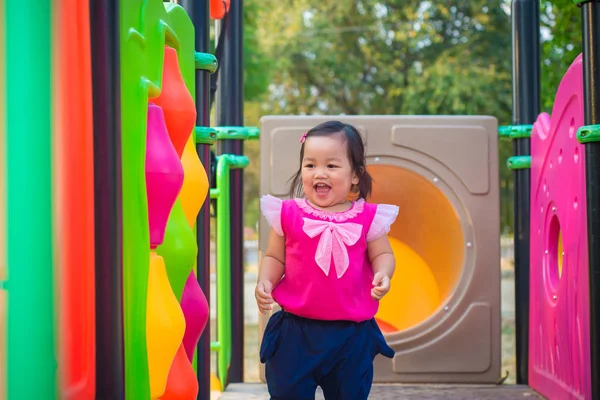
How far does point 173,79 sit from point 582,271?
156cm

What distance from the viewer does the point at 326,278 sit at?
2.46m

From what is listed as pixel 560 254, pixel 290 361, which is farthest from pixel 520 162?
pixel 290 361

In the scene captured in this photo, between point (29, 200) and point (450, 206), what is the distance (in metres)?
3.17

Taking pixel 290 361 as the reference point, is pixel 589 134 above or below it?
above

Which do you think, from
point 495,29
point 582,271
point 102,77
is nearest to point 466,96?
point 495,29

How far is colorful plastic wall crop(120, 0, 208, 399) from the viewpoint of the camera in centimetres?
168

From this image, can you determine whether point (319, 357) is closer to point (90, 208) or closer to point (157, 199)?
point (157, 199)

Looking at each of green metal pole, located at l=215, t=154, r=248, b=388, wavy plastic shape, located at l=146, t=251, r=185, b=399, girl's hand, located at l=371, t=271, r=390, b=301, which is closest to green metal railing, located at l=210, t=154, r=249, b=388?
green metal pole, located at l=215, t=154, r=248, b=388

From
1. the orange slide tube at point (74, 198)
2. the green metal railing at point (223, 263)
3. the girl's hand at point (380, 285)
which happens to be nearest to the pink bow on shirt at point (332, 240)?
the girl's hand at point (380, 285)

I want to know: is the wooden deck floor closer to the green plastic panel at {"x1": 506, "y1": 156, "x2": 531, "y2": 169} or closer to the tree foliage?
the green plastic panel at {"x1": 506, "y1": 156, "x2": 531, "y2": 169}

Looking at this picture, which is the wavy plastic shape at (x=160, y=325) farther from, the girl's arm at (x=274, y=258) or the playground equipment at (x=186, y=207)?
the girl's arm at (x=274, y=258)

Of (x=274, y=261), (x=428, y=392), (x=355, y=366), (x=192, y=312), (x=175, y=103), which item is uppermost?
(x=175, y=103)

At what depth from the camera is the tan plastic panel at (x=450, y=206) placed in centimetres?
405

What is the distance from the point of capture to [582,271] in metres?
2.88
